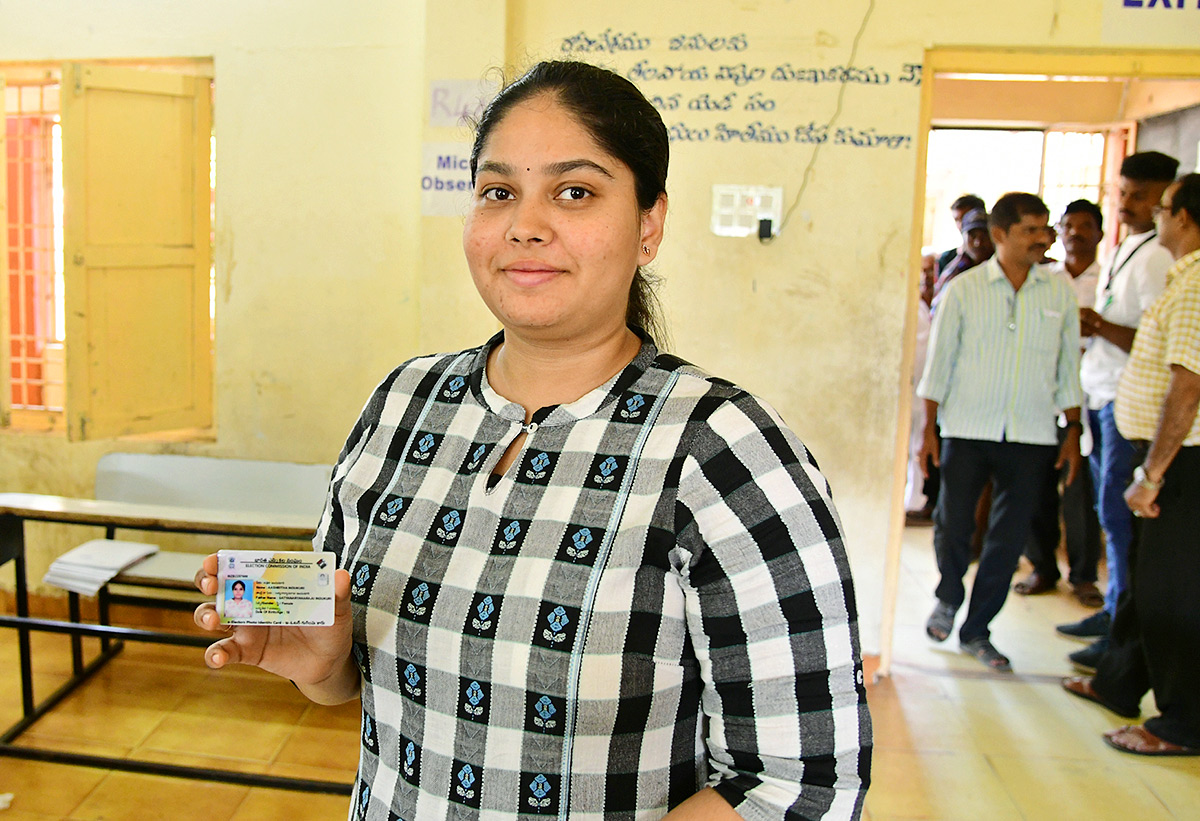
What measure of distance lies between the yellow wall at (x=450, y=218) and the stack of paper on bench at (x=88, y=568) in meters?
0.67

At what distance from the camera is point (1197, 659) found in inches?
120

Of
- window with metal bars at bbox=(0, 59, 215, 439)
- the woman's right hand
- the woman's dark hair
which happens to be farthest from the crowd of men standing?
window with metal bars at bbox=(0, 59, 215, 439)

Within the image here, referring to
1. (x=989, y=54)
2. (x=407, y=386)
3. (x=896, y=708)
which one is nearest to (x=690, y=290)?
(x=989, y=54)

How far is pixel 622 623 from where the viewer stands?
3.28ft

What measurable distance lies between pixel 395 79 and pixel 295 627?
3104 millimetres

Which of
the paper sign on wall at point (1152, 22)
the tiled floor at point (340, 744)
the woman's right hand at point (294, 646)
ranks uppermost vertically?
the paper sign on wall at point (1152, 22)

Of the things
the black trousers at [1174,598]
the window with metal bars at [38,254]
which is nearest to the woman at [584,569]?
the black trousers at [1174,598]

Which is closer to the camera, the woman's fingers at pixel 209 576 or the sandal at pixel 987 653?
the woman's fingers at pixel 209 576

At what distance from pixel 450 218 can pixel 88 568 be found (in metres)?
1.82

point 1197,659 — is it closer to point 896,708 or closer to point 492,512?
point 896,708

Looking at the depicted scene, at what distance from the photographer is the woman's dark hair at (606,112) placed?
1119 millimetres

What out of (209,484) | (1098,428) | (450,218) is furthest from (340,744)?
(1098,428)

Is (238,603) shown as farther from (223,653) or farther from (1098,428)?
(1098,428)

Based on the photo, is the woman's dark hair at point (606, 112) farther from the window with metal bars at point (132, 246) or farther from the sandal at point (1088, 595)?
the sandal at point (1088, 595)
